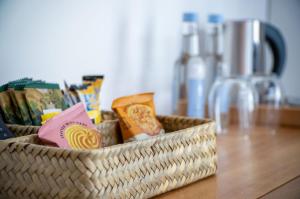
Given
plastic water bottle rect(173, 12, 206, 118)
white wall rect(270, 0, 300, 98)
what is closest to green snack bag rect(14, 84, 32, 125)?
plastic water bottle rect(173, 12, 206, 118)

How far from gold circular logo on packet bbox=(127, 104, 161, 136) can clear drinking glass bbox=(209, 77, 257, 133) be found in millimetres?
524

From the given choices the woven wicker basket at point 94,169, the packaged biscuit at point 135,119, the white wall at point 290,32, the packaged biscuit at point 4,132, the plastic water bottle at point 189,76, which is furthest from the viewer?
the white wall at point 290,32

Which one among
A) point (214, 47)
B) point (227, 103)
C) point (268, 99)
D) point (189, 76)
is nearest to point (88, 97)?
point (189, 76)

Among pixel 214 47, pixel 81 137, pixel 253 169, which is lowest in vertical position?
pixel 253 169

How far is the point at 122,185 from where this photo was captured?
712 millimetres

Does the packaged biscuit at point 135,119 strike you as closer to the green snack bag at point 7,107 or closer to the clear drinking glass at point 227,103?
the green snack bag at point 7,107

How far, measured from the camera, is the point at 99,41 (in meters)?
1.21

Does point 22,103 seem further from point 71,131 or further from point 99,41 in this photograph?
point 99,41

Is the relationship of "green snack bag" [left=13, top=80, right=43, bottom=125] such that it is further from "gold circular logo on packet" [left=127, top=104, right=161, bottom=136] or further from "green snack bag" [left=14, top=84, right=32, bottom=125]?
"gold circular logo on packet" [left=127, top=104, right=161, bottom=136]

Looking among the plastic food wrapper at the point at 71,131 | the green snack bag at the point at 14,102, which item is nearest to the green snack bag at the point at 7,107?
the green snack bag at the point at 14,102

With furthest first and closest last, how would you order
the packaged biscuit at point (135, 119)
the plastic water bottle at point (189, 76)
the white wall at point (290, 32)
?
the white wall at point (290, 32) < the plastic water bottle at point (189, 76) < the packaged biscuit at point (135, 119)

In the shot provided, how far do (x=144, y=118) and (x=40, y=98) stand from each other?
0.21m

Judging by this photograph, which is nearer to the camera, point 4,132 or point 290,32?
point 4,132

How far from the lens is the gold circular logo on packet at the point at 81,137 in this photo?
75 cm
